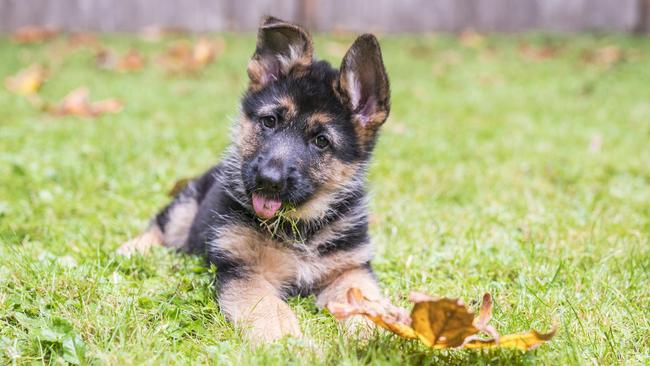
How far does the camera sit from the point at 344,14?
50.3ft

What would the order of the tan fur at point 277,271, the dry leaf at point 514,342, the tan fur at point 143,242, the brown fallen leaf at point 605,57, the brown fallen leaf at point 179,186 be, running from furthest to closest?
the brown fallen leaf at point 605,57
the brown fallen leaf at point 179,186
the tan fur at point 143,242
the tan fur at point 277,271
the dry leaf at point 514,342

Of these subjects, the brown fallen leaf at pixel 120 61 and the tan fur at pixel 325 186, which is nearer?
the tan fur at pixel 325 186

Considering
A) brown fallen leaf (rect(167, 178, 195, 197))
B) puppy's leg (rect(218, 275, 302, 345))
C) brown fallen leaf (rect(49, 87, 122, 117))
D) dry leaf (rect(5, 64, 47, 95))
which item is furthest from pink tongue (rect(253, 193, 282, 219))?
dry leaf (rect(5, 64, 47, 95))

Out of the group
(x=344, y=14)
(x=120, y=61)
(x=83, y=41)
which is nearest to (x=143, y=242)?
(x=120, y=61)

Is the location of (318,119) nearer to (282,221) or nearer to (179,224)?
(282,221)

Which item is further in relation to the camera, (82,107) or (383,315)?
(82,107)

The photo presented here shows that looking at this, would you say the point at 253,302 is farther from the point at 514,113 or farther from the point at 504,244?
the point at 514,113

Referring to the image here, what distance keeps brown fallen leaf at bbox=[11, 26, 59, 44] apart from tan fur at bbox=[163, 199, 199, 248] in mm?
10362

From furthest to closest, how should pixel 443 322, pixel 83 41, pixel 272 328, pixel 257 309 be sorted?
pixel 83 41, pixel 257 309, pixel 272 328, pixel 443 322

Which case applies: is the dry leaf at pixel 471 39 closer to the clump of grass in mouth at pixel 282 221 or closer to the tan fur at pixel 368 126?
the tan fur at pixel 368 126

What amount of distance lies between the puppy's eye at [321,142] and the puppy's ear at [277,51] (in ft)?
1.51

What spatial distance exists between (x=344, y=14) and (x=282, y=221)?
489 inches

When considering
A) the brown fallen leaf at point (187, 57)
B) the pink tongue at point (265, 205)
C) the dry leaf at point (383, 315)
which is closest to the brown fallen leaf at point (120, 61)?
the brown fallen leaf at point (187, 57)

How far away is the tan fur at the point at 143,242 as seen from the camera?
3924 mm
